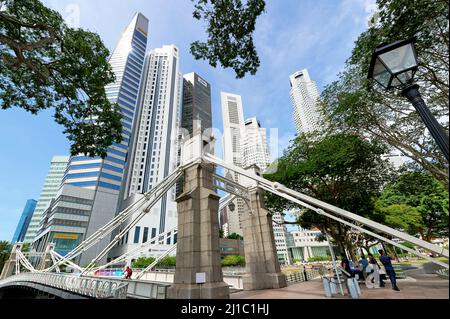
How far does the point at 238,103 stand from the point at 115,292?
10291 centimetres

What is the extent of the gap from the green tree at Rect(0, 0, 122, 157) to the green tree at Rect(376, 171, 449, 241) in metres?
20.2

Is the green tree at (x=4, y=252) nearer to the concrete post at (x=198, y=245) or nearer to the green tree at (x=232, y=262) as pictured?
the green tree at (x=232, y=262)

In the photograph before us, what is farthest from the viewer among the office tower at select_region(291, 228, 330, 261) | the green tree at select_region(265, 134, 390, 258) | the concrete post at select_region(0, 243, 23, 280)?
the office tower at select_region(291, 228, 330, 261)

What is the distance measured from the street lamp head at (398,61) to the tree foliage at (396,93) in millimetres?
3138

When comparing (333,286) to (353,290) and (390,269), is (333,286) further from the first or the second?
(390,269)

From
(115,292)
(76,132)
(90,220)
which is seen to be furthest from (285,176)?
(90,220)

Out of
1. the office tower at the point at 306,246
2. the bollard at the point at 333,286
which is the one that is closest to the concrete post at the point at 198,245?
the bollard at the point at 333,286

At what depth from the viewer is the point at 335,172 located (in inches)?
543

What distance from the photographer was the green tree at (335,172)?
1306 cm

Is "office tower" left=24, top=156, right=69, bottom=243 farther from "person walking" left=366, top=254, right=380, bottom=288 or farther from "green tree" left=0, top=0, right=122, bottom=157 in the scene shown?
"person walking" left=366, top=254, right=380, bottom=288

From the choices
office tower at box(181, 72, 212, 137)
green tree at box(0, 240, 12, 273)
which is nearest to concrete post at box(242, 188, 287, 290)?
green tree at box(0, 240, 12, 273)

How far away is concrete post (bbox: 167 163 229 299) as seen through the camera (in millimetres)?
7282

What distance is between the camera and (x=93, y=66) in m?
8.93
